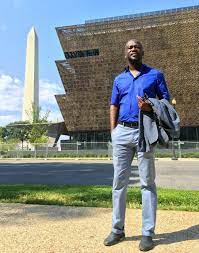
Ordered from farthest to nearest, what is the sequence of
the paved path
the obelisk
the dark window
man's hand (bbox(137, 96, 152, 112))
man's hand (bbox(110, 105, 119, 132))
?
the obelisk → the dark window → the paved path → man's hand (bbox(110, 105, 119, 132)) → man's hand (bbox(137, 96, 152, 112))

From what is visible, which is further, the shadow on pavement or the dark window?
the dark window

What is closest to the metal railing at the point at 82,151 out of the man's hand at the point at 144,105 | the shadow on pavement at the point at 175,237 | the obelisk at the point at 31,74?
the shadow on pavement at the point at 175,237

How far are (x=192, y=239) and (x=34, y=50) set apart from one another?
83.7 m

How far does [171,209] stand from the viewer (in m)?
7.21

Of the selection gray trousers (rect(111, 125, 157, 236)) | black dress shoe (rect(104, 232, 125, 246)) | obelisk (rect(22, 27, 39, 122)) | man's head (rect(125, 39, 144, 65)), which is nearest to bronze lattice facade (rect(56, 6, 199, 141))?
obelisk (rect(22, 27, 39, 122))

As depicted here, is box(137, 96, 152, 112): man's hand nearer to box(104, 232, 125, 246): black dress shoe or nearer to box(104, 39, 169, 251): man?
box(104, 39, 169, 251): man

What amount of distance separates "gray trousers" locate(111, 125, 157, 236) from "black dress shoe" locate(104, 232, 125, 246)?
0.04 meters

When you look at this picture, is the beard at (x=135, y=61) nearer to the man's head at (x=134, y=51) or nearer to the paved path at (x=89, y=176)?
the man's head at (x=134, y=51)

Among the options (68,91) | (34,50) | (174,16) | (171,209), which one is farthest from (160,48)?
(171,209)

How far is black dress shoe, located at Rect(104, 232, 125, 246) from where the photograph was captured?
4833 millimetres

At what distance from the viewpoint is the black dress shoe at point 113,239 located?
4.83 metres

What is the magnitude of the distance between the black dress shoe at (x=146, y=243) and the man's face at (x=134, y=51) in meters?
1.85

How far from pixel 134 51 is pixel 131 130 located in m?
0.84

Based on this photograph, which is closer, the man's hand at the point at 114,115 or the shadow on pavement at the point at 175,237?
the shadow on pavement at the point at 175,237
